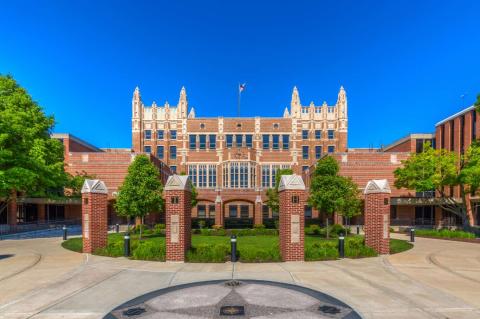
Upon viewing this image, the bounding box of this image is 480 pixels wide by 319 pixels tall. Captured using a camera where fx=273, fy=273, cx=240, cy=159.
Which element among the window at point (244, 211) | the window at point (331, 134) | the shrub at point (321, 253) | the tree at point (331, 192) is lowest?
the window at point (244, 211)

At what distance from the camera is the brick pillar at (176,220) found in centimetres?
1156

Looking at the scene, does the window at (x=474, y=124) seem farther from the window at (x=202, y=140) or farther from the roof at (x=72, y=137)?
the roof at (x=72, y=137)

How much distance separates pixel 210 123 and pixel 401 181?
3145 cm

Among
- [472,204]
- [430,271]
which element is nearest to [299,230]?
[430,271]

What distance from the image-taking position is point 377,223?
1328 cm

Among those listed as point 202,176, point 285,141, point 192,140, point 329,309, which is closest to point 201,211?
point 202,176

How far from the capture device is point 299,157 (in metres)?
48.5

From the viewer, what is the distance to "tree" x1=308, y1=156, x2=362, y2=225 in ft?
67.4

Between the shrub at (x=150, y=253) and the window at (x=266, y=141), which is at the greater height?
the window at (x=266, y=141)

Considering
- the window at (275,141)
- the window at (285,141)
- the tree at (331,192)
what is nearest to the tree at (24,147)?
the tree at (331,192)

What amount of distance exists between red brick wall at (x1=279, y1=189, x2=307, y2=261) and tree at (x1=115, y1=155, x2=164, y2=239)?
11539 millimetres

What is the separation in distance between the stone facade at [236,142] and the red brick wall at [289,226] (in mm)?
32123

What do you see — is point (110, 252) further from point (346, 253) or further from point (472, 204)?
point (472, 204)

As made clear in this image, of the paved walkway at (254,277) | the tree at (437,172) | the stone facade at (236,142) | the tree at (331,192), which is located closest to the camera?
the paved walkway at (254,277)
